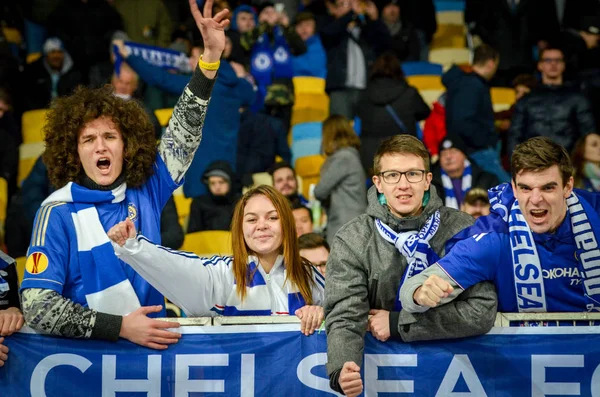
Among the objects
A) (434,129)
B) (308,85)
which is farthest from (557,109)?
(308,85)

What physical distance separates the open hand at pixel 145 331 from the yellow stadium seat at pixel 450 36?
10.9 meters

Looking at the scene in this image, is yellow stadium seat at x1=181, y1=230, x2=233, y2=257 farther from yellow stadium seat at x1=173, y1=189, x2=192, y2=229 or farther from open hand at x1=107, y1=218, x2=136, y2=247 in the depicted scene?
open hand at x1=107, y1=218, x2=136, y2=247

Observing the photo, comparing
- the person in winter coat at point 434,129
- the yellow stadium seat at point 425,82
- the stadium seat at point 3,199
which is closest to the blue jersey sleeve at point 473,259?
the person in winter coat at point 434,129

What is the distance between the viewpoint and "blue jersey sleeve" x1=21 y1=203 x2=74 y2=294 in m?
4.62

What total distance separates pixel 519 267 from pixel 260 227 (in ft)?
4.42

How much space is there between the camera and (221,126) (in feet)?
33.0

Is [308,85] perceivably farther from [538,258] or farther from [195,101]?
[538,258]

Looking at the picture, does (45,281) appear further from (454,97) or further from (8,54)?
(8,54)

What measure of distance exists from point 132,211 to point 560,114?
20.5ft

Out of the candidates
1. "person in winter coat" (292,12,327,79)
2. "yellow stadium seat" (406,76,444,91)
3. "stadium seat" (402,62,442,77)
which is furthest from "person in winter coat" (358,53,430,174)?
"stadium seat" (402,62,442,77)

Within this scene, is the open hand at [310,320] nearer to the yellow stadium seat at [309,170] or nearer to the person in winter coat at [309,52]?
the yellow stadium seat at [309,170]

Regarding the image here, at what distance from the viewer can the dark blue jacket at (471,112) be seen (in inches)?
393

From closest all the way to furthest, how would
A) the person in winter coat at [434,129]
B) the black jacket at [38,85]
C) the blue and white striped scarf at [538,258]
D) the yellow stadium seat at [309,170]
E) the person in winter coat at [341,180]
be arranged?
the blue and white striped scarf at [538,258] < the person in winter coat at [341,180] < the person in winter coat at [434,129] < the yellow stadium seat at [309,170] < the black jacket at [38,85]

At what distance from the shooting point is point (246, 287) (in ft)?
16.0
